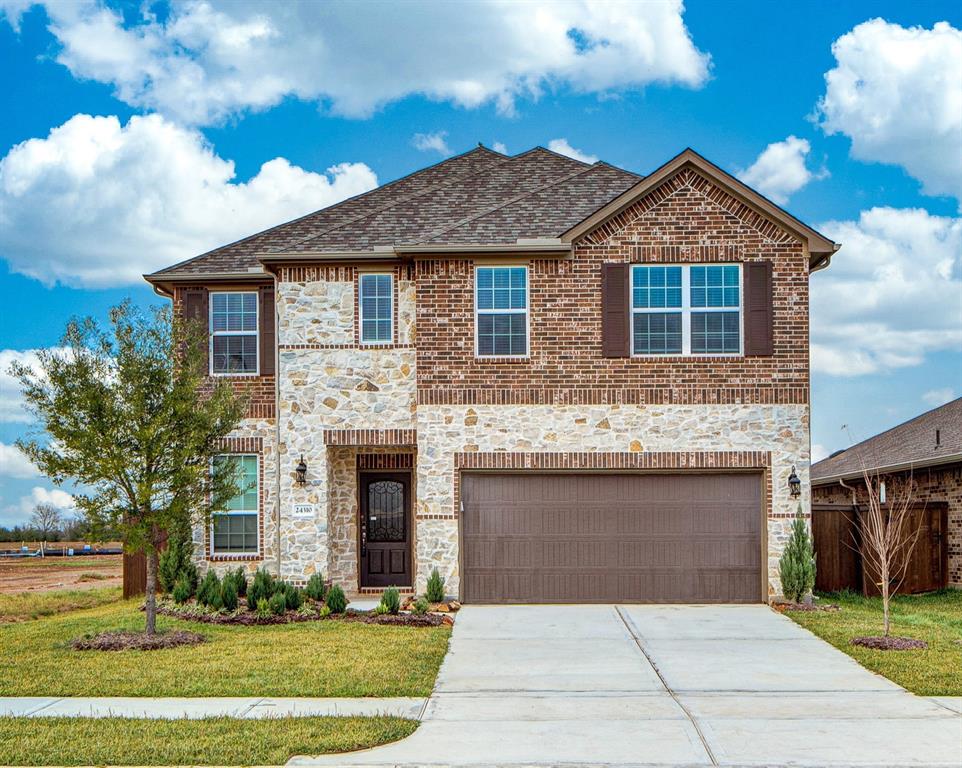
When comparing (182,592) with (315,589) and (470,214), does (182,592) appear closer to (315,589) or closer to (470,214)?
(315,589)

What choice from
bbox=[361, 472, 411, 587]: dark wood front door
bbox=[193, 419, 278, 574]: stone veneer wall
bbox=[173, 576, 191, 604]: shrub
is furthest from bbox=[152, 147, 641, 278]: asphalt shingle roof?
bbox=[173, 576, 191, 604]: shrub

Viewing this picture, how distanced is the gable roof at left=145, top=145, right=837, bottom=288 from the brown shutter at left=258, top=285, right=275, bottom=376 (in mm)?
346

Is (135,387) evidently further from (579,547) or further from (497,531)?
(579,547)

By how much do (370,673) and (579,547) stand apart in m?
6.66

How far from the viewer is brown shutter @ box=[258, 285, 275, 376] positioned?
18.8m

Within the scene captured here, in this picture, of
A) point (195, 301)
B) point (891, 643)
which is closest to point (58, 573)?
point (195, 301)

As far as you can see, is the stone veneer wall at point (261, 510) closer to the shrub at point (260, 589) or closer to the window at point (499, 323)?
the shrub at point (260, 589)

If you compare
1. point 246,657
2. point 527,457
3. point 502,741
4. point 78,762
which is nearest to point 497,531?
point 527,457

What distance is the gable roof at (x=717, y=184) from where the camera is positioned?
17375 mm

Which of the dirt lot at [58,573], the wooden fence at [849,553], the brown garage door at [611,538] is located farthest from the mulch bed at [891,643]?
the dirt lot at [58,573]

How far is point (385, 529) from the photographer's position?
63.4 feet

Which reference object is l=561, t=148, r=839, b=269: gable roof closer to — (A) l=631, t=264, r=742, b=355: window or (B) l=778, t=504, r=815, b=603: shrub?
(A) l=631, t=264, r=742, b=355: window

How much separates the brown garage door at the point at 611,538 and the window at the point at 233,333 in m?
4.59

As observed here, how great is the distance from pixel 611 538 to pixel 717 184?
6088mm
